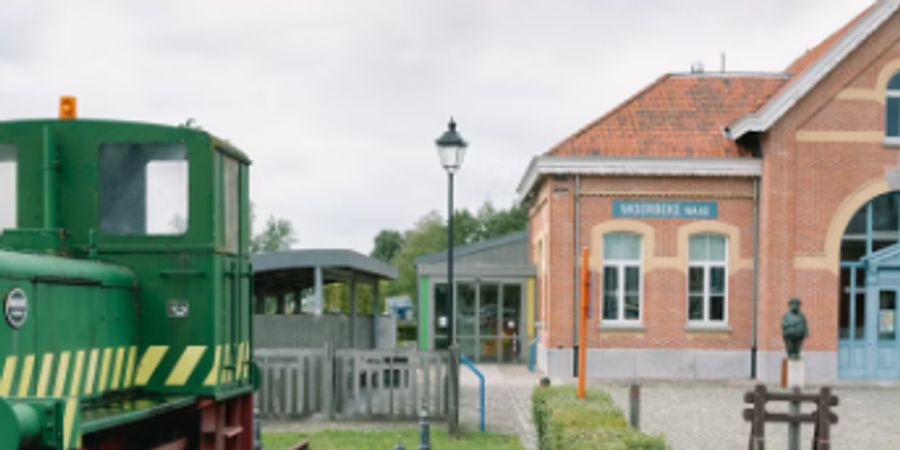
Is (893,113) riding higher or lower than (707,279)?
higher

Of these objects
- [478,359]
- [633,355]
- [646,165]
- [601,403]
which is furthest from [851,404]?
[478,359]

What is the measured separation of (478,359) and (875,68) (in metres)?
13.0

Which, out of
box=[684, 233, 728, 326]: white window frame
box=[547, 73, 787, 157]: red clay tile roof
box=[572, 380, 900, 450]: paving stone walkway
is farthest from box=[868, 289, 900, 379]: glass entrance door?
box=[547, 73, 787, 157]: red clay tile roof

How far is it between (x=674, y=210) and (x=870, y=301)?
4782 mm

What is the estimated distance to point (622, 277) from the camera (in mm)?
23469

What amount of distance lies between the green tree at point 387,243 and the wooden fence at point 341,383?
8754 centimetres

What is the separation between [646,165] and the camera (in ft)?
75.7

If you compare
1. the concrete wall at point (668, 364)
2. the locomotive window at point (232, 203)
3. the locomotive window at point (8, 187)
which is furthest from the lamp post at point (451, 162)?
the concrete wall at point (668, 364)

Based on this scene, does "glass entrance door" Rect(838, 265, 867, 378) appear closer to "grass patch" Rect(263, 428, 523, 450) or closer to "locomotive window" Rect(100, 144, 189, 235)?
"grass patch" Rect(263, 428, 523, 450)

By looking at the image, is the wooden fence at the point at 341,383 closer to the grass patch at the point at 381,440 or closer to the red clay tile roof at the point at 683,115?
the grass patch at the point at 381,440

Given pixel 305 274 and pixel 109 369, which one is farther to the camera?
pixel 305 274

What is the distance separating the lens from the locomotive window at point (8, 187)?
775 cm

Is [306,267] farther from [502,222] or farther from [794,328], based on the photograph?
[502,222]

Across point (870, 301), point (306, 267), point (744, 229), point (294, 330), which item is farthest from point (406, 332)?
point (306, 267)
